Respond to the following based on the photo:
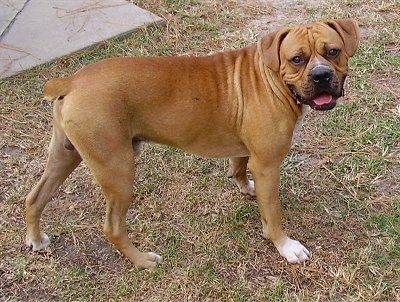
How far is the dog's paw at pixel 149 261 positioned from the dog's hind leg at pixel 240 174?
777 millimetres

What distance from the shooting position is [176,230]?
13.5ft

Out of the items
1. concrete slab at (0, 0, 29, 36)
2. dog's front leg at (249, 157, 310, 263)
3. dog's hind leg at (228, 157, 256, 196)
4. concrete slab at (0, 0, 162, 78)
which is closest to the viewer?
dog's front leg at (249, 157, 310, 263)

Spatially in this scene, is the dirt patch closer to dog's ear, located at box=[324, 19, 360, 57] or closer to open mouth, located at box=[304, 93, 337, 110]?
dog's ear, located at box=[324, 19, 360, 57]

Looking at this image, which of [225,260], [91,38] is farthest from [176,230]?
[91,38]

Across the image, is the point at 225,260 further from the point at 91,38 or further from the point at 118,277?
the point at 91,38

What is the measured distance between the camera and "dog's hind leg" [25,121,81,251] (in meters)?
3.71

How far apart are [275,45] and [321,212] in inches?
48.4

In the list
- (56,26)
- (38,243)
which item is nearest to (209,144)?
(38,243)

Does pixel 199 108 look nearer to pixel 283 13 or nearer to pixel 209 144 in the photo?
pixel 209 144

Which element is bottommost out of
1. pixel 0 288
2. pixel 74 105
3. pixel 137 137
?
pixel 0 288

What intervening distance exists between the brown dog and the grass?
0.58 feet

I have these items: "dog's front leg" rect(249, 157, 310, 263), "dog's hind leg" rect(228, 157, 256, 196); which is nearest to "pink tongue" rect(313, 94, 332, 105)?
"dog's front leg" rect(249, 157, 310, 263)

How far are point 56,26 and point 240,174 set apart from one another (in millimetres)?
2831

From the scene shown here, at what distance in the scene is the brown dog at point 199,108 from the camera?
337 cm
